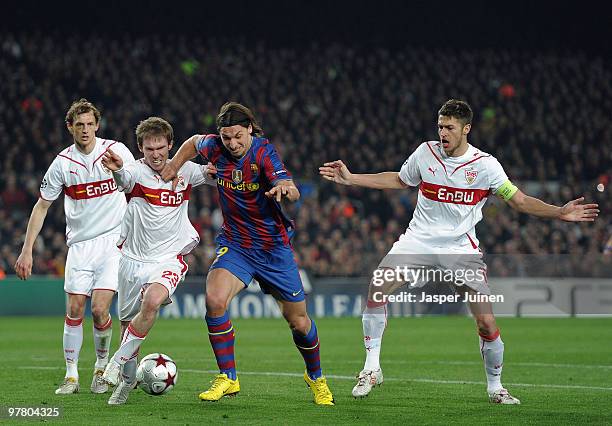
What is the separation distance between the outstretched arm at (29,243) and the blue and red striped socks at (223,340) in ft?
6.22

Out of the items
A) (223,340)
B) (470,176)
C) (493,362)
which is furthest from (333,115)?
(223,340)

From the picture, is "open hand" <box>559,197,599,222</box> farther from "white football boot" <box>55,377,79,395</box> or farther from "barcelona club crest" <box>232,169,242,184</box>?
"white football boot" <box>55,377,79,395</box>

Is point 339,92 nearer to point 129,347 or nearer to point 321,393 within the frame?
point 321,393

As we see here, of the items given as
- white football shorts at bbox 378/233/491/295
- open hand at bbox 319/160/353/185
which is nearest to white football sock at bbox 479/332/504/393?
white football shorts at bbox 378/233/491/295

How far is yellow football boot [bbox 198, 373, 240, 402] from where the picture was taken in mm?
8375

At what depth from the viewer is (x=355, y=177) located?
30.1ft

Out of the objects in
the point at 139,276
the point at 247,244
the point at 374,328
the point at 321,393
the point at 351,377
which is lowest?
the point at 351,377

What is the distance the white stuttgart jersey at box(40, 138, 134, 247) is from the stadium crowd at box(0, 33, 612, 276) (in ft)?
43.7

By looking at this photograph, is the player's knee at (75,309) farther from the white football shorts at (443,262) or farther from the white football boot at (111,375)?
the white football shorts at (443,262)

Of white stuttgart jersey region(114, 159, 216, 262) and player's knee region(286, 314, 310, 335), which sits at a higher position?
white stuttgart jersey region(114, 159, 216, 262)

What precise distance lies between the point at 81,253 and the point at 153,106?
19724 millimetres

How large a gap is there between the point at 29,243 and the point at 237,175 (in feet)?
7.38

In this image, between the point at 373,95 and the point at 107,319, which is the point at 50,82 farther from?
the point at 107,319

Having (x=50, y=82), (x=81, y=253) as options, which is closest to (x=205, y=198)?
(x=50, y=82)
